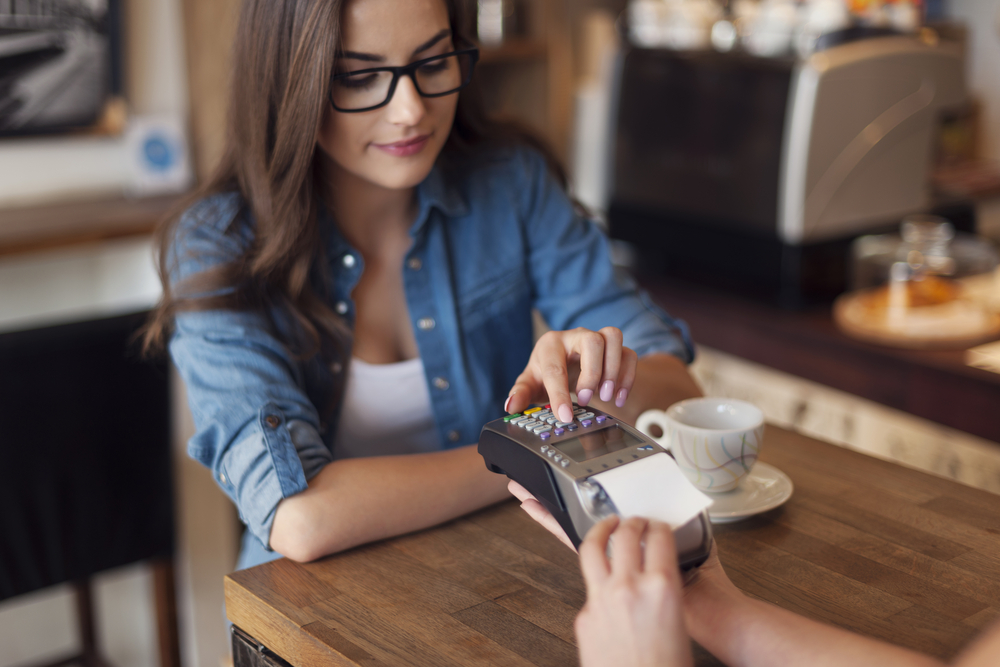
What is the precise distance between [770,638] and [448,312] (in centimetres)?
66

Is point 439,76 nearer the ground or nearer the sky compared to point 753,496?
nearer the sky

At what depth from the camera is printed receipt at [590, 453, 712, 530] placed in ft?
2.17

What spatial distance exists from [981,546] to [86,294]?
176 cm

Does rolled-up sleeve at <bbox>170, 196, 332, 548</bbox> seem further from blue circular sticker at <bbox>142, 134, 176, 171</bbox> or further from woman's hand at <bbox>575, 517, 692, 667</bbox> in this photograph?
blue circular sticker at <bbox>142, 134, 176, 171</bbox>

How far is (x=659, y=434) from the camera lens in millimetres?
984

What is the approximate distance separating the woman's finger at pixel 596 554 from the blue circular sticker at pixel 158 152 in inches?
64.3

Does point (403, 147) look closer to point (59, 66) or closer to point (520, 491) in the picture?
point (520, 491)

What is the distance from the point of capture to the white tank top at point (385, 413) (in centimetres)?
117

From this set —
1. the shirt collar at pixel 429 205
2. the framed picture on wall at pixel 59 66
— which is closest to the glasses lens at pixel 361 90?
the shirt collar at pixel 429 205

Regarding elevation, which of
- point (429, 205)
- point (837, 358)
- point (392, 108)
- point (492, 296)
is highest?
point (392, 108)

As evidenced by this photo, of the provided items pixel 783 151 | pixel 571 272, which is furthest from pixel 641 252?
pixel 571 272

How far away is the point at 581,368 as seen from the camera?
34.0 inches

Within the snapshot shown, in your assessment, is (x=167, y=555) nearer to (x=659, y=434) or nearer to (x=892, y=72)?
(x=659, y=434)

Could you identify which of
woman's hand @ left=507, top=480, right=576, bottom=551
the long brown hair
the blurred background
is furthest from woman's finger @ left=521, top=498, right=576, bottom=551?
the blurred background
